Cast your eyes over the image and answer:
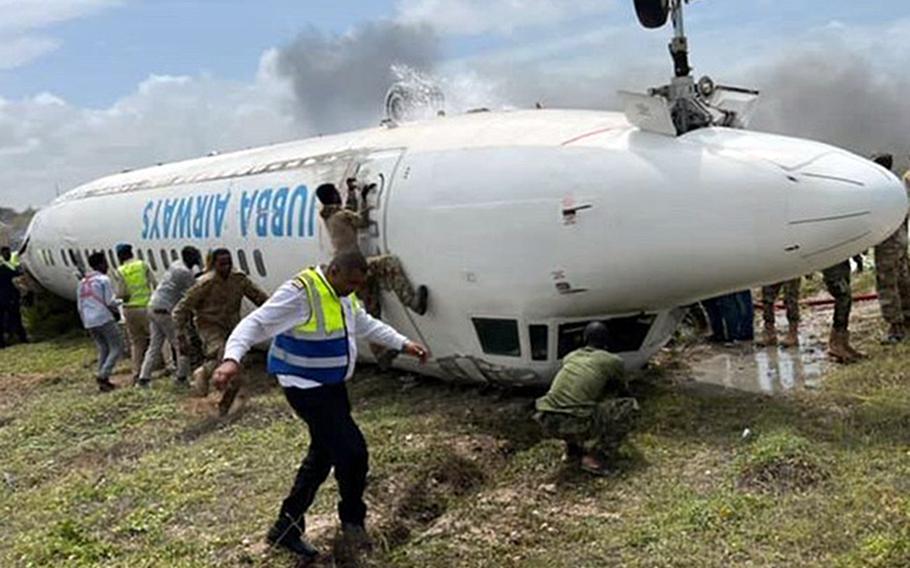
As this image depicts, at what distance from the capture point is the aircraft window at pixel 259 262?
1111 centimetres

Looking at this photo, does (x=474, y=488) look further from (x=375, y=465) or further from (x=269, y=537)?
(x=269, y=537)

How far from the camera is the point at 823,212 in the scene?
7180 mm

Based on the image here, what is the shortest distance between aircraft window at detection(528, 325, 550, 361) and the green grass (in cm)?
51

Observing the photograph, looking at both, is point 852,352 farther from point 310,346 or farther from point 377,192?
point 310,346

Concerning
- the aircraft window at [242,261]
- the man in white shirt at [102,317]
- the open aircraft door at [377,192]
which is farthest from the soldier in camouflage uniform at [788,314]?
the man in white shirt at [102,317]

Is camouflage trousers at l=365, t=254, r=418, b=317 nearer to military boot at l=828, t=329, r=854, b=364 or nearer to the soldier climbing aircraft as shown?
the soldier climbing aircraft

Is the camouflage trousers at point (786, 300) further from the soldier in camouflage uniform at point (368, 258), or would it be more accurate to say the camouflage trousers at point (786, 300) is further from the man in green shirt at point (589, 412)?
the man in green shirt at point (589, 412)

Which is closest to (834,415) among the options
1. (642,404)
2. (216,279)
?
(642,404)

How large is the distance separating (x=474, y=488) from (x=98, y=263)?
24.2ft

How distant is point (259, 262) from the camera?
36.6 feet

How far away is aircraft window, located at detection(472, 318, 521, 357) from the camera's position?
8531mm

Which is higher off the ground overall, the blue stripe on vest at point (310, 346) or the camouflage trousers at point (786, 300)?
the blue stripe on vest at point (310, 346)

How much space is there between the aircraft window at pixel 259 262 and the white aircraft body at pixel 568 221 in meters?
0.30

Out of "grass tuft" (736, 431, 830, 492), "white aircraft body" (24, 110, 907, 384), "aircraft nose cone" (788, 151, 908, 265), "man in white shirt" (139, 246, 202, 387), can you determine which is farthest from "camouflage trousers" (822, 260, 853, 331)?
"man in white shirt" (139, 246, 202, 387)
